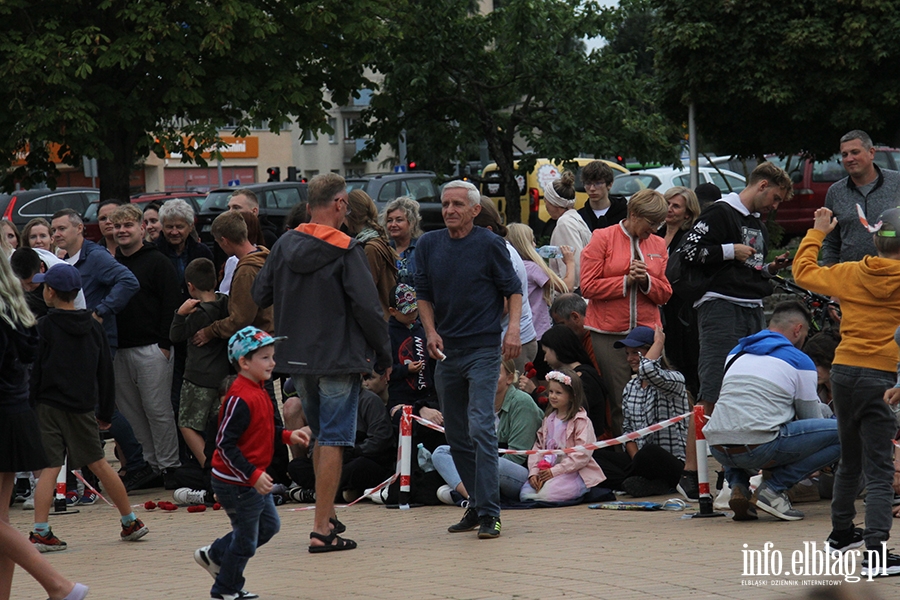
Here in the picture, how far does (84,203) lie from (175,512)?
24.0 meters

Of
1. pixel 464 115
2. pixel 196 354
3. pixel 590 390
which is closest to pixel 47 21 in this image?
pixel 464 115

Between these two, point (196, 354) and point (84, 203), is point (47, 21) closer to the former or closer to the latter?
point (84, 203)

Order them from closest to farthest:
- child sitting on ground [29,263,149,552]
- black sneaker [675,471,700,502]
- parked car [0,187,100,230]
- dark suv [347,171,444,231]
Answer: child sitting on ground [29,263,149,552] < black sneaker [675,471,700,502] < parked car [0,187,100,230] < dark suv [347,171,444,231]

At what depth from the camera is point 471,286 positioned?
7.87 m

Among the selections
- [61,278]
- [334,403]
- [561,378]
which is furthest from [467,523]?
[61,278]

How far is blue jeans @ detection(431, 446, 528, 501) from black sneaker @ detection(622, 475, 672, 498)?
774mm

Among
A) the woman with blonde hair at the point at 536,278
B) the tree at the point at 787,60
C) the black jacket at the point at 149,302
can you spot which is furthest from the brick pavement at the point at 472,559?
the tree at the point at 787,60

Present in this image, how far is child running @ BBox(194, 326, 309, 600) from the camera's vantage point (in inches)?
240

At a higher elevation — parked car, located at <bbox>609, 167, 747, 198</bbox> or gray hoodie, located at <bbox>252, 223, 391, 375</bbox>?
parked car, located at <bbox>609, 167, 747, 198</bbox>

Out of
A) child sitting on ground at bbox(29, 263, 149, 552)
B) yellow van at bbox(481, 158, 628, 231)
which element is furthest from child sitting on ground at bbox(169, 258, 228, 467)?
yellow van at bbox(481, 158, 628, 231)

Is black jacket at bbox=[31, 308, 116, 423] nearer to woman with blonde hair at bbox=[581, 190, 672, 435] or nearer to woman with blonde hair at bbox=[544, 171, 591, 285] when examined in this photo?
woman with blonde hair at bbox=[581, 190, 672, 435]

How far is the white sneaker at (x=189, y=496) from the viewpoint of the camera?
10211 mm

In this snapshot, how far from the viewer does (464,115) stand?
1085 inches

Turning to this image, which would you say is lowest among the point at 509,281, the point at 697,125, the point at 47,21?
the point at 509,281
